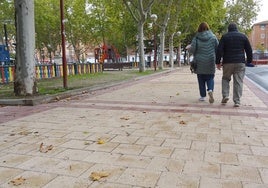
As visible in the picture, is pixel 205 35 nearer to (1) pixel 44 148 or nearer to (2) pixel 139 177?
(1) pixel 44 148

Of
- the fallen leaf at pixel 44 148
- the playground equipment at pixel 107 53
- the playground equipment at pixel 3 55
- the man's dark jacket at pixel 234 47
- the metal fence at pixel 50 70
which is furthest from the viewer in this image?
the playground equipment at pixel 107 53

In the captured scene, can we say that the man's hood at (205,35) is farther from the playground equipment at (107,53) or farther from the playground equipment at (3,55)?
the playground equipment at (107,53)

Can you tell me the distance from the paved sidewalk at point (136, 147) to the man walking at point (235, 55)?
706 mm

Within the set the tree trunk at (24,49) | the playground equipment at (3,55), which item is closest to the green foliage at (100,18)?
the playground equipment at (3,55)

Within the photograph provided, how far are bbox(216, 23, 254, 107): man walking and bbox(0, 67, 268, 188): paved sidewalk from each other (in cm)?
71

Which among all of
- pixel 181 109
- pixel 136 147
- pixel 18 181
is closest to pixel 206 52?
pixel 181 109

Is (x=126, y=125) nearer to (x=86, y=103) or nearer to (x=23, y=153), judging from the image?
(x=23, y=153)

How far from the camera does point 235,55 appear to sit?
24.8ft

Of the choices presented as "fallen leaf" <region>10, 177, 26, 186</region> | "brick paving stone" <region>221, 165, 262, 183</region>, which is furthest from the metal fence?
"brick paving stone" <region>221, 165, 262, 183</region>

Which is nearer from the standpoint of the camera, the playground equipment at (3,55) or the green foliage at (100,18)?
the playground equipment at (3,55)

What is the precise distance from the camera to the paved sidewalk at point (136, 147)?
338 cm

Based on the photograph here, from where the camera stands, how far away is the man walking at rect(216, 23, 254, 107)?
24.8 ft

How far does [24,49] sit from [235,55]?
5816 millimetres

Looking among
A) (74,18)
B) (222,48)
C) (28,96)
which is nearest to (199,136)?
(222,48)
